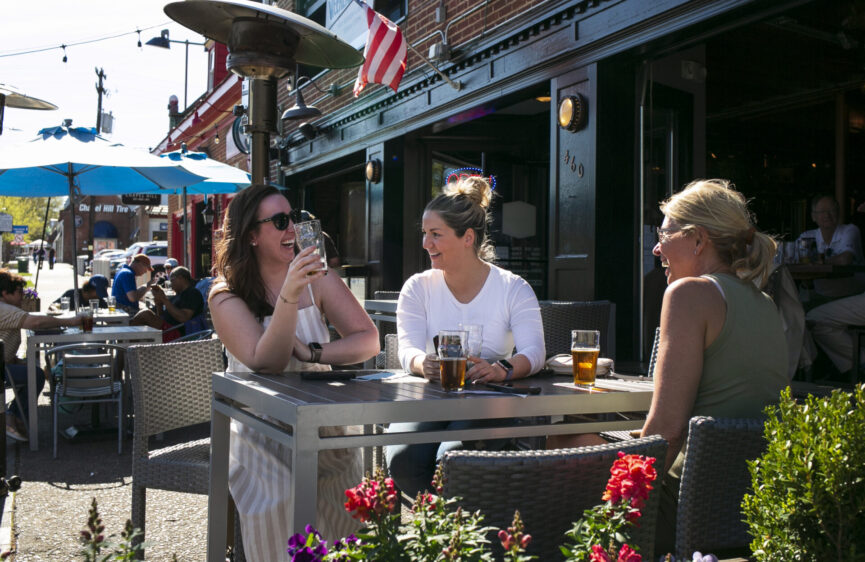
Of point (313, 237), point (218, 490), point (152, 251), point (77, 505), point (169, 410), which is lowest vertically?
point (77, 505)

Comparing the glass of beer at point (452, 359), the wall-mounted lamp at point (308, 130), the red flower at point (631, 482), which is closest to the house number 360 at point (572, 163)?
the glass of beer at point (452, 359)

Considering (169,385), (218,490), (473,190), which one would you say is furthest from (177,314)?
(218,490)

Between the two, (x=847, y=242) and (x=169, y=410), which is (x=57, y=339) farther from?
(x=847, y=242)

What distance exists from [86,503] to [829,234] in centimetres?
608

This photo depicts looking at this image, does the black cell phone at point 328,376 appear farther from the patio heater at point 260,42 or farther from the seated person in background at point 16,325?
the seated person in background at point 16,325

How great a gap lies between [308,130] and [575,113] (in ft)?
19.6

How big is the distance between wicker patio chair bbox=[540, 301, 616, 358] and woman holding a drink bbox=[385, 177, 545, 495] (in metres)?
1.47

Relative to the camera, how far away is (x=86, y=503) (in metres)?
4.25

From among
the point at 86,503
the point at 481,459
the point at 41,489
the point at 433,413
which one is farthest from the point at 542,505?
the point at 41,489

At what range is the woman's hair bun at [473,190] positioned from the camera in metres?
3.44

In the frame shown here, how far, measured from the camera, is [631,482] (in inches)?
47.4

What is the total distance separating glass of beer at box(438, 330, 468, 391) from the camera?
227cm

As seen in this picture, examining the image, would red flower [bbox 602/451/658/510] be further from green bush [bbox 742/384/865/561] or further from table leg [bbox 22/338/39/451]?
table leg [bbox 22/338/39/451]

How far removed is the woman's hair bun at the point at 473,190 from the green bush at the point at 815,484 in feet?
7.39
